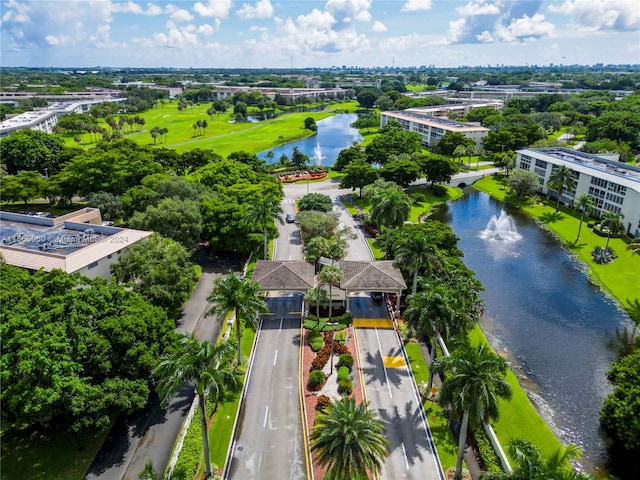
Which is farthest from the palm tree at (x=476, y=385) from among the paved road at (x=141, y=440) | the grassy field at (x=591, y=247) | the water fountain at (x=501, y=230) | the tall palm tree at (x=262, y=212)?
the water fountain at (x=501, y=230)

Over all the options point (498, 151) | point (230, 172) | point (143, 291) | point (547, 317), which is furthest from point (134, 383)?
point (498, 151)

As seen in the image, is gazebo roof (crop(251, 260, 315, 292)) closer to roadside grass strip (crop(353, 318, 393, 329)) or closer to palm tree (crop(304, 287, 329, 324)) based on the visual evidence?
palm tree (crop(304, 287, 329, 324))

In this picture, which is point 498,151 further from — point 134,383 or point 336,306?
point 134,383

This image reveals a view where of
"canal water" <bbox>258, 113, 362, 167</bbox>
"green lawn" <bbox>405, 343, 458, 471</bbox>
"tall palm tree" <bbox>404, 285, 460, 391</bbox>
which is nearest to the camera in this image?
"green lawn" <bbox>405, 343, 458, 471</bbox>

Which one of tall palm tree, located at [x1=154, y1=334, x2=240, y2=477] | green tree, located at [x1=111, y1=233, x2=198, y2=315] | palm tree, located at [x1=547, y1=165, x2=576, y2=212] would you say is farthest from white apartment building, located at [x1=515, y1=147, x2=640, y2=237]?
tall palm tree, located at [x1=154, y1=334, x2=240, y2=477]

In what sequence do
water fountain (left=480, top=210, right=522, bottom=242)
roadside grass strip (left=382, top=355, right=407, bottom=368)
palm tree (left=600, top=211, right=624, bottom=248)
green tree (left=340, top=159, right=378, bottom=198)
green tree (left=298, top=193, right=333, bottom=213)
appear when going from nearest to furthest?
roadside grass strip (left=382, top=355, right=407, bottom=368) → palm tree (left=600, top=211, right=624, bottom=248) → water fountain (left=480, top=210, right=522, bottom=242) → green tree (left=298, top=193, right=333, bottom=213) → green tree (left=340, top=159, right=378, bottom=198)

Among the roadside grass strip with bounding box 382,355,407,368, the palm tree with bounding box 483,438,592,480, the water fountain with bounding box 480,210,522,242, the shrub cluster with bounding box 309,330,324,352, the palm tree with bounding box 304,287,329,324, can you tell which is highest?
the palm tree with bounding box 483,438,592,480
